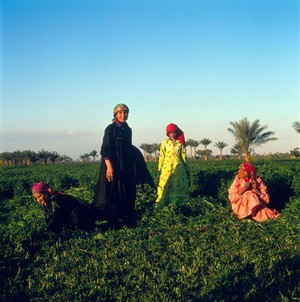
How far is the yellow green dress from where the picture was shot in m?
8.16

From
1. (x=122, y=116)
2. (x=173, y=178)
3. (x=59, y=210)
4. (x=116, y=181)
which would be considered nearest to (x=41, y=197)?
(x=59, y=210)

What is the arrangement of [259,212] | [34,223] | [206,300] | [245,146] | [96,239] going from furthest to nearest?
[245,146], [259,212], [34,223], [96,239], [206,300]

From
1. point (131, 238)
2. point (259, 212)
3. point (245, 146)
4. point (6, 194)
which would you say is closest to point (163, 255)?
point (131, 238)

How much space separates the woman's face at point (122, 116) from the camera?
22.6ft

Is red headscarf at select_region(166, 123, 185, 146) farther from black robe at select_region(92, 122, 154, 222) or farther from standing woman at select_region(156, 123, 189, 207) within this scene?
black robe at select_region(92, 122, 154, 222)

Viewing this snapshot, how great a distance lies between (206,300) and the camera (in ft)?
11.3

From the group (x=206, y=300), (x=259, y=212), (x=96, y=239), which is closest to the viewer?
(x=206, y=300)

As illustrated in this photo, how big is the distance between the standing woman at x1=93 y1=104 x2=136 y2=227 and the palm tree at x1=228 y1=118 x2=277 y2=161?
26.3 m

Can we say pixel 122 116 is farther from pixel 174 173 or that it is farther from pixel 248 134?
pixel 248 134

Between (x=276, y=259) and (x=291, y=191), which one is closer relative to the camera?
(x=276, y=259)

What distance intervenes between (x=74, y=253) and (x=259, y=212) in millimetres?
3658

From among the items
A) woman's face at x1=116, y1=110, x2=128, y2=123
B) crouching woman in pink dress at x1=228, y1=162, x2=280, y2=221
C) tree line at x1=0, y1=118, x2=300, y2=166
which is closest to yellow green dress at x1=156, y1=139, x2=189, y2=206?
crouching woman in pink dress at x1=228, y1=162, x2=280, y2=221

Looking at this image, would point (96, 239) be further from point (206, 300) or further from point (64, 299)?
point (206, 300)

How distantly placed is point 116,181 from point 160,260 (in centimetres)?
243
